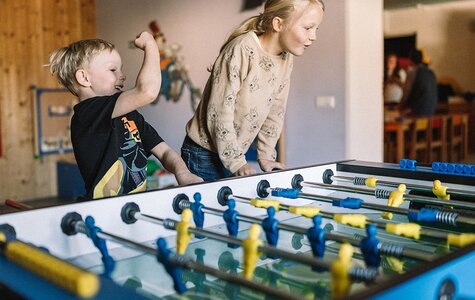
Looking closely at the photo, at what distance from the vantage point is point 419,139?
591cm

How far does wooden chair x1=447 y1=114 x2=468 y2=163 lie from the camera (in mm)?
6414

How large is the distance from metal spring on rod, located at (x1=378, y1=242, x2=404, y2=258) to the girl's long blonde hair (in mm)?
1196

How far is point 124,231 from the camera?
126cm

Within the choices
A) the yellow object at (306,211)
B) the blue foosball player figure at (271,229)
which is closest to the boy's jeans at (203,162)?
the yellow object at (306,211)

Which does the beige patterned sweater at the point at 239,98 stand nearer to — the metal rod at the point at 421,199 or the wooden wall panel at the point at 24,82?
the metal rod at the point at 421,199

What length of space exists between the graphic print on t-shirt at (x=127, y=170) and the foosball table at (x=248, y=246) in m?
0.38

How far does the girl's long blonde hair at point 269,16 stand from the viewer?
1.95m

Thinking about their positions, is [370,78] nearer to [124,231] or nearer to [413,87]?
[413,87]

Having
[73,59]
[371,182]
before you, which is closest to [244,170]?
[371,182]

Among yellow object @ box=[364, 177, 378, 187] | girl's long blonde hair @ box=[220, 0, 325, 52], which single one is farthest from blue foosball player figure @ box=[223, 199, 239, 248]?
girl's long blonde hair @ box=[220, 0, 325, 52]

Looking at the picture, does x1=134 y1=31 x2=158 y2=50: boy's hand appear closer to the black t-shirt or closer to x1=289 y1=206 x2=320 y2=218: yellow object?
the black t-shirt

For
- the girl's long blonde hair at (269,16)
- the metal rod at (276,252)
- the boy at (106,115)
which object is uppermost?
the girl's long blonde hair at (269,16)

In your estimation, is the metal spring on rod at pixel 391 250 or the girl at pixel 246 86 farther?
the girl at pixel 246 86

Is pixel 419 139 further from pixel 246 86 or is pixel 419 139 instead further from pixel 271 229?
pixel 271 229
